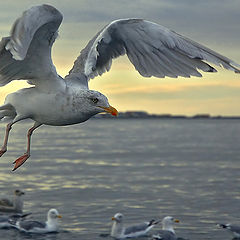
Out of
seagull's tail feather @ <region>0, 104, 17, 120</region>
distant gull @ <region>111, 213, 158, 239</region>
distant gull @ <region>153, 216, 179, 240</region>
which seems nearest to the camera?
seagull's tail feather @ <region>0, 104, 17, 120</region>

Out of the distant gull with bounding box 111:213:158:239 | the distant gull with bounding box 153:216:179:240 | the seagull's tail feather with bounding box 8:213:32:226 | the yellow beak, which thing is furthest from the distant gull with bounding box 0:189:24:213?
the yellow beak

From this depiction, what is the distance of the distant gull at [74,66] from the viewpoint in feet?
20.2

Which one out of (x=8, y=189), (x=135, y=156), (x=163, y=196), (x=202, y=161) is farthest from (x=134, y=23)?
(x=135, y=156)

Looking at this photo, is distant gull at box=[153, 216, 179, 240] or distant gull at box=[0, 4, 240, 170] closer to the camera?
distant gull at box=[0, 4, 240, 170]

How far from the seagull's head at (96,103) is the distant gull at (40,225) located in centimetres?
2478

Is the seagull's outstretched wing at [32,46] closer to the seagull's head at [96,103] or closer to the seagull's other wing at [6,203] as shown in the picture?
the seagull's head at [96,103]

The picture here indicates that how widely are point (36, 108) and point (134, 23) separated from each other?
5.47ft

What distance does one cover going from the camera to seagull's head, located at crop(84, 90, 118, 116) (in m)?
6.34

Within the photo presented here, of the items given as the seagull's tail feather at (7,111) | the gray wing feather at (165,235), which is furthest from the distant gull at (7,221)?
the seagull's tail feather at (7,111)

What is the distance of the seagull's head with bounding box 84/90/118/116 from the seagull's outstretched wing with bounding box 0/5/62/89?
1.67 ft

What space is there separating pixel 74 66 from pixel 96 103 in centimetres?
166

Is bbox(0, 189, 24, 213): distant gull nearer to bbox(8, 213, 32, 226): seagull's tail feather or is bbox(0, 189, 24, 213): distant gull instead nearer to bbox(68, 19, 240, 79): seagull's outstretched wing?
bbox(8, 213, 32, 226): seagull's tail feather

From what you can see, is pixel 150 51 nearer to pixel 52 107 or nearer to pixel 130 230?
pixel 52 107

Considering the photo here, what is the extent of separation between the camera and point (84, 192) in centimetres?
5003
